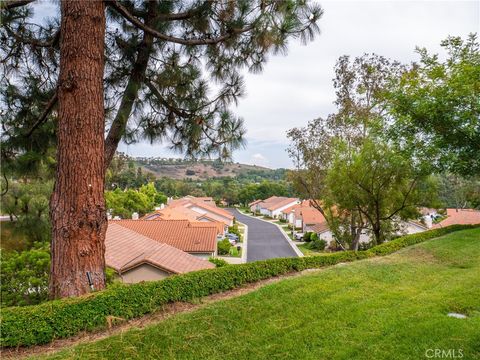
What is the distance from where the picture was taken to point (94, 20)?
3.79 meters

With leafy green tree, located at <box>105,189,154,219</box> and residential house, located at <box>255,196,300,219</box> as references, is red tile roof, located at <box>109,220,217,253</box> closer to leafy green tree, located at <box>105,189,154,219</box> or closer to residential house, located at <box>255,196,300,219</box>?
leafy green tree, located at <box>105,189,154,219</box>

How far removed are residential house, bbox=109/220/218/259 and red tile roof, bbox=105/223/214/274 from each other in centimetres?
526

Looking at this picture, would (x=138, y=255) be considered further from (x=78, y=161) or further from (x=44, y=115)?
(x=78, y=161)

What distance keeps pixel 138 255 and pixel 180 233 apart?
9.86m

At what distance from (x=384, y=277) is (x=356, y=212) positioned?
481 inches

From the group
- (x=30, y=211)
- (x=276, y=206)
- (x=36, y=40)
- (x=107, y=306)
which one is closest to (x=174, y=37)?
(x=36, y=40)

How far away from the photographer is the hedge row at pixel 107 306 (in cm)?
364

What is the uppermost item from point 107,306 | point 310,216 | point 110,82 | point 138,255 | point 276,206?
point 110,82

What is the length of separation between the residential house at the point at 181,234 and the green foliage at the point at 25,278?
12624 millimetres

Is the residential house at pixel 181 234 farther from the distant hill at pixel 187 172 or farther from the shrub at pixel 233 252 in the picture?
the distant hill at pixel 187 172

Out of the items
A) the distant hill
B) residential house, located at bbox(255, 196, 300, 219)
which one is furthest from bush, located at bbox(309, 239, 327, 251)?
the distant hill

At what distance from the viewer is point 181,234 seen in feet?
76.0

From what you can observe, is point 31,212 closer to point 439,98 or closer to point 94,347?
point 94,347

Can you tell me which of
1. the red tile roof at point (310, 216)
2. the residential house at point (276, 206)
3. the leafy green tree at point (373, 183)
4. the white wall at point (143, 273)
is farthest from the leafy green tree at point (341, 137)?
the residential house at point (276, 206)
